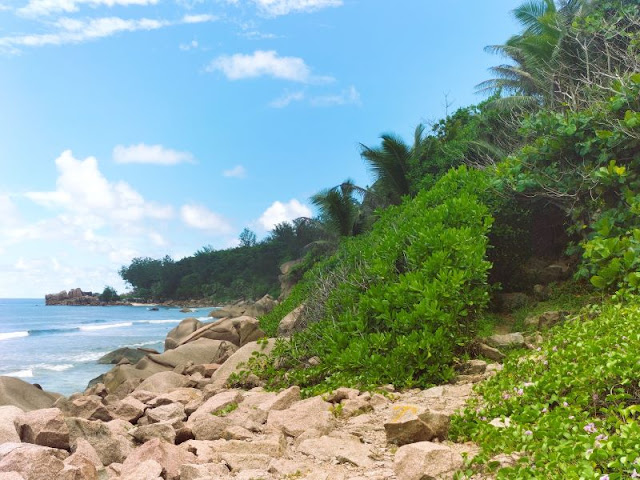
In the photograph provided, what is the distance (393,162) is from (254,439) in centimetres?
1937

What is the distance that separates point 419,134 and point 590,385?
22412 mm

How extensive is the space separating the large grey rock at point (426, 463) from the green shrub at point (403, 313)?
3.09 metres

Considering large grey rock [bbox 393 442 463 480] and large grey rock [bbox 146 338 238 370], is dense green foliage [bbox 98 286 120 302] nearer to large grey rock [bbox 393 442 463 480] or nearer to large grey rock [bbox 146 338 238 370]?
large grey rock [bbox 146 338 238 370]

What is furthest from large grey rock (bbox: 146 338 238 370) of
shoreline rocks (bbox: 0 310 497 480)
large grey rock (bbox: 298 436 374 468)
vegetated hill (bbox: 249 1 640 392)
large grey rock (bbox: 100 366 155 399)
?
large grey rock (bbox: 298 436 374 468)

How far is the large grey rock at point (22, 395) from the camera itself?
11.0 metres

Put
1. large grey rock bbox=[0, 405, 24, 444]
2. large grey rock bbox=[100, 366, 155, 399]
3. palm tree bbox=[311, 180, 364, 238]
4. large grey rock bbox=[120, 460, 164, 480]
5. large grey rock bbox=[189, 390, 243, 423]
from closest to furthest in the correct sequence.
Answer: large grey rock bbox=[120, 460, 164, 480], large grey rock bbox=[0, 405, 24, 444], large grey rock bbox=[189, 390, 243, 423], large grey rock bbox=[100, 366, 155, 399], palm tree bbox=[311, 180, 364, 238]

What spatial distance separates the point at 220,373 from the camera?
37.6 ft

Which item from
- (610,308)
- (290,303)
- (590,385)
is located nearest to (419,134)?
(290,303)

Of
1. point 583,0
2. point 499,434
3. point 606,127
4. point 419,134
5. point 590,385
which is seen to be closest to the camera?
point 499,434

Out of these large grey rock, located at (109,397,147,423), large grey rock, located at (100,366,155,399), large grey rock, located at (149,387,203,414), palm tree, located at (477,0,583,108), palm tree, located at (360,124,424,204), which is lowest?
large grey rock, located at (100,366,155,399)

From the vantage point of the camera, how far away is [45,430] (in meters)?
5.84

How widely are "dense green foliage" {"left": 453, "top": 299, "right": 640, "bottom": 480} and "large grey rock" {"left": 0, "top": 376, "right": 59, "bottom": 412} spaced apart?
9.00m

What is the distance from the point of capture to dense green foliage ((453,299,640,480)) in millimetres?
3834

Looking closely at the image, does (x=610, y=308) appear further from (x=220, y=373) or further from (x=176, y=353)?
(x=176, y=353)
